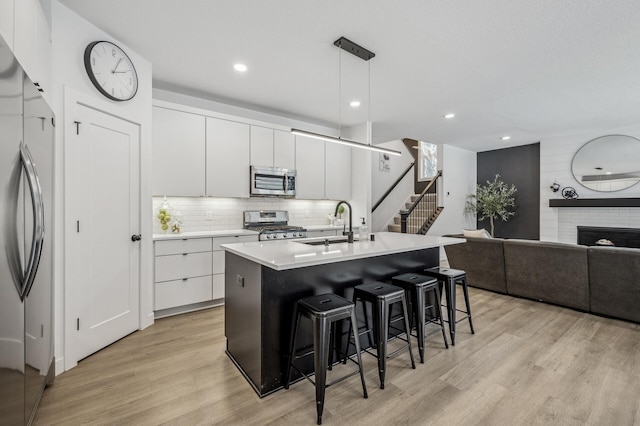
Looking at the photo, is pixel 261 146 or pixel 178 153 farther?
pixel 261 146

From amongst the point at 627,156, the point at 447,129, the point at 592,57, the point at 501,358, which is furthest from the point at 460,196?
the point at 501,358

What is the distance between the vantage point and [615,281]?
10.6ft

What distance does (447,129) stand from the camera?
577 centimetres

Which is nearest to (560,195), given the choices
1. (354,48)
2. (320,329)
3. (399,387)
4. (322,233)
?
(322,233)

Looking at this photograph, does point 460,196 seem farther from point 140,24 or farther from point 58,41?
point 58,41

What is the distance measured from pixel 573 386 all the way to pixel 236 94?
14.7ft

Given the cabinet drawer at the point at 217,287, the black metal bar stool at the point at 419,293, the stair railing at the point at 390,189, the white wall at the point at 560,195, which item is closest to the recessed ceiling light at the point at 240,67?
the cabinet drawer at the point at 217,287

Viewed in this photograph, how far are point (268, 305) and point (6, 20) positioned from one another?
6.68 ft

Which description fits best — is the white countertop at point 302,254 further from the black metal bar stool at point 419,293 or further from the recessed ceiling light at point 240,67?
the recessed ceiling light at point 240,67

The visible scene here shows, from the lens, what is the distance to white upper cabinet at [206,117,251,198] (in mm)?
3982

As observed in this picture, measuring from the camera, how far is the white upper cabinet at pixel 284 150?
4582 millimetres

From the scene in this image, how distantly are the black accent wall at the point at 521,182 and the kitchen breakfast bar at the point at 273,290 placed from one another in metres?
5.95

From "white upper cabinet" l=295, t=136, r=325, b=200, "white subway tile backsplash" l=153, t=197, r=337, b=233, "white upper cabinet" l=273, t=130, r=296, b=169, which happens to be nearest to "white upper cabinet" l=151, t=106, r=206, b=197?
"white subway tile backsplash" l=153, t=197, r=337, b=233

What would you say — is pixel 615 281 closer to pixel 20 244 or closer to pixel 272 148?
pixel 272 148
